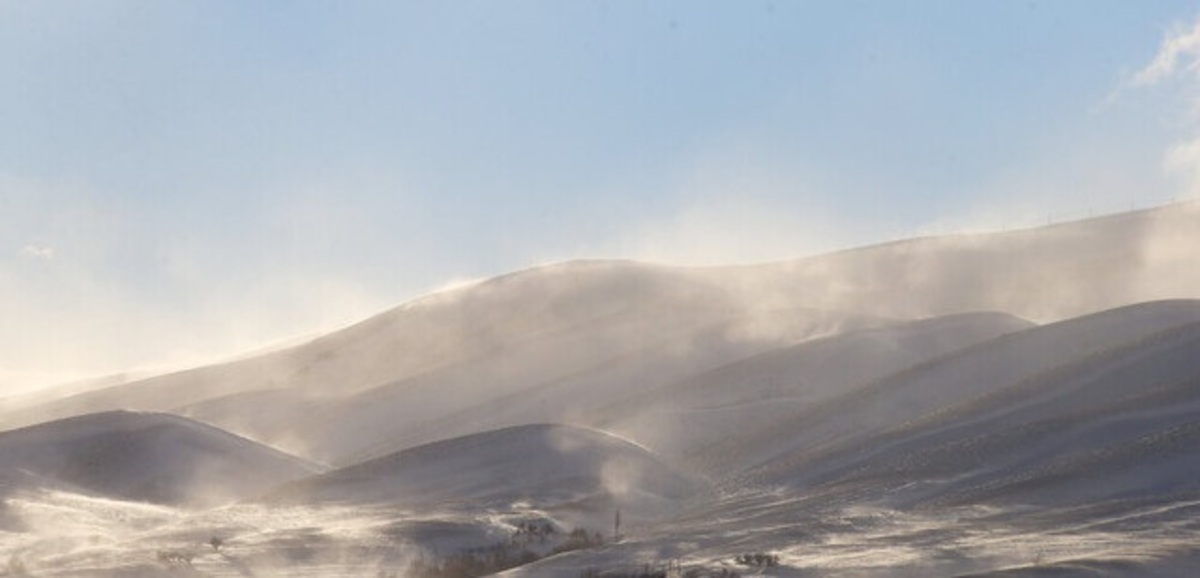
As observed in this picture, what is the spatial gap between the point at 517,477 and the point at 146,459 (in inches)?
364

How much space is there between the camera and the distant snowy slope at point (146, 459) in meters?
36.2

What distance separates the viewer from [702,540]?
78.3 ft

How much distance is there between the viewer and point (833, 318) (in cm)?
5503

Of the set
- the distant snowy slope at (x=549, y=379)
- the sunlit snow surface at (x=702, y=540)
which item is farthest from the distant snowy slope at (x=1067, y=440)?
the distant snowy slope at (x=549, y=379)

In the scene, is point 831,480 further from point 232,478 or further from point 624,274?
point 624,274

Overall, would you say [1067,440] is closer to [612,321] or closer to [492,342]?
[612,321]

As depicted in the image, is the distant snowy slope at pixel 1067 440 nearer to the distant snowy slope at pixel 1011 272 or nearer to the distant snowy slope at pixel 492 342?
the distant snowy slope at pixel 492 342

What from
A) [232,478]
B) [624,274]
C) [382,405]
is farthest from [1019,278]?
[232,478]

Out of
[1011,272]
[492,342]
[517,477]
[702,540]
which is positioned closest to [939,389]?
[517,477]

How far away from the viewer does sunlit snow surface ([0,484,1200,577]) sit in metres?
20.5

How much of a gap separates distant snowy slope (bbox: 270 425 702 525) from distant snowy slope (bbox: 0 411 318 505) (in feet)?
12.1

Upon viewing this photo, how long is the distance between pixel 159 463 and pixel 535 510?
453 inches

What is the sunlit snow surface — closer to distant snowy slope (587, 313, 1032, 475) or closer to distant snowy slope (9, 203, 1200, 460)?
distant snowy slope (587, 313, 1032, 475)

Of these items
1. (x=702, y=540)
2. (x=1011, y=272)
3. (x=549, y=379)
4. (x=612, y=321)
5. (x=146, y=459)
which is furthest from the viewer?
(x=1011, y=272)
